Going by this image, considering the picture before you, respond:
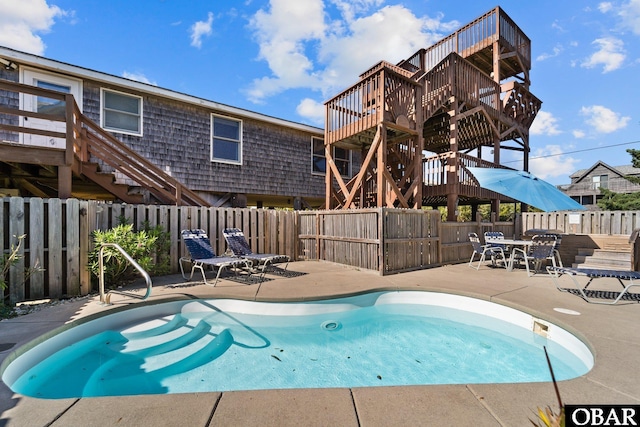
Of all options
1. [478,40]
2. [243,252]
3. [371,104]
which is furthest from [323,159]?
[478,40]

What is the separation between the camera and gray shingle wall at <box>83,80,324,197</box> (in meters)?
8.70

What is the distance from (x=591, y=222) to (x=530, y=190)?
418 centimetres

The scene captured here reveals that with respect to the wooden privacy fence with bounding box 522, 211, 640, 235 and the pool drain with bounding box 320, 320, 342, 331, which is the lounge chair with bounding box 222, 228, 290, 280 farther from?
the wooden privacy fence with bounding box 522, 211, 640, 235

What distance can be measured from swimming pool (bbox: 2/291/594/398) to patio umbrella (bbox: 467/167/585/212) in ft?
8.78

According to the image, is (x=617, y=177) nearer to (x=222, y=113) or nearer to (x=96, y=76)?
(x=222, y=113)

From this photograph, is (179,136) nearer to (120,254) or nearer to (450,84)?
(120,254)

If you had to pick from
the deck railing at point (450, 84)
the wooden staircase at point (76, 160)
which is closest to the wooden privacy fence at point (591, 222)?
the deck railing at point (450, 84)

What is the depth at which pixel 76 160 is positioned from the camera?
6203mm

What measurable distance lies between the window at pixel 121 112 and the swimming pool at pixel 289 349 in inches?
259

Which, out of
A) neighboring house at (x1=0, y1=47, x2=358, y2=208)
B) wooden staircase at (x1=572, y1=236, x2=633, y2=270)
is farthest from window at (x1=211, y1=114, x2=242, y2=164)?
wooden staircase at (x1=572, y1=236, x2=633, y2=270)

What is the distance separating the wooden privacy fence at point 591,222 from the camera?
311 inches

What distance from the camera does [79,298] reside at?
4516mm
